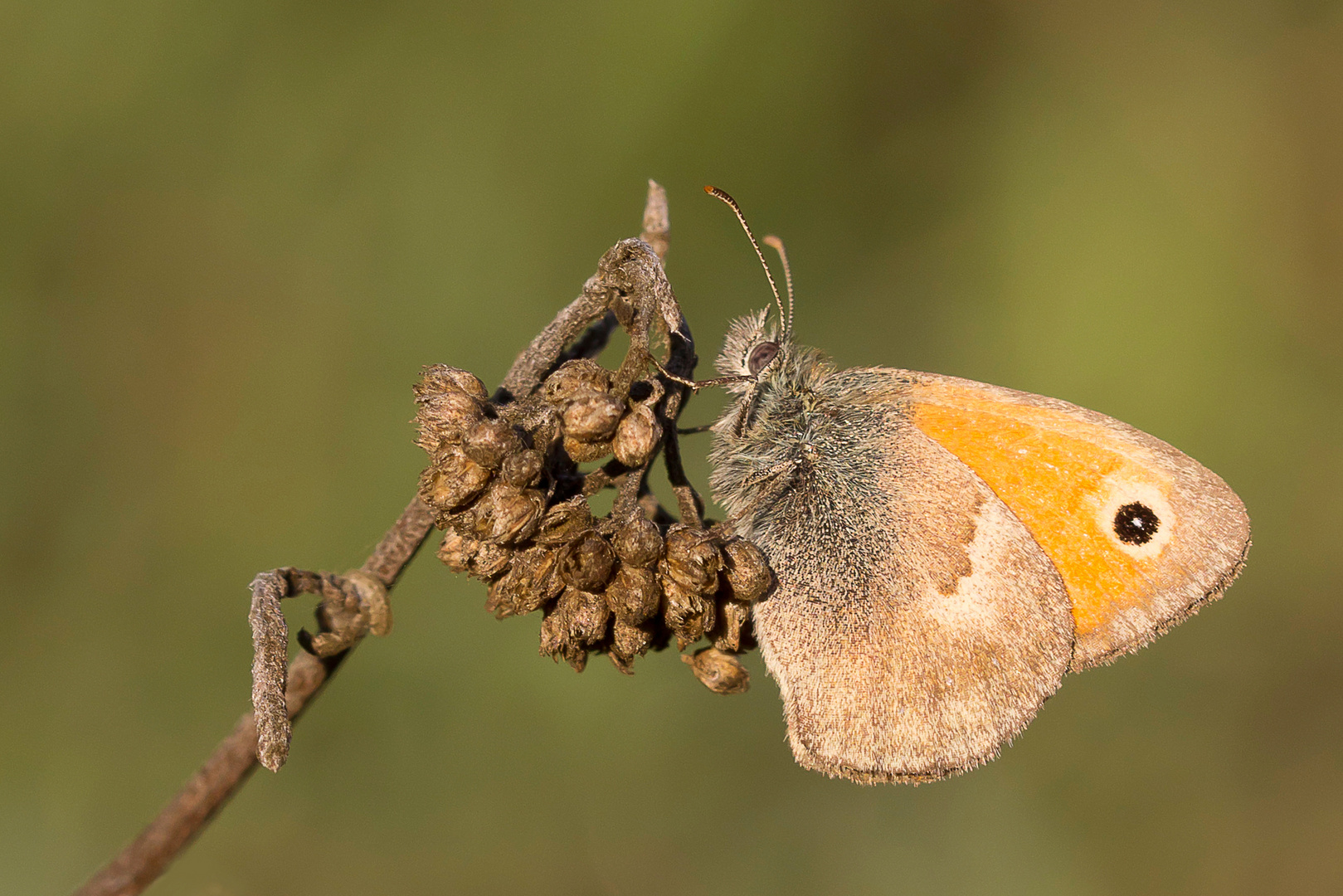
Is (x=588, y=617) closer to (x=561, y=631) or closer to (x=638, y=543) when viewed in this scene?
(x=561, y=631)

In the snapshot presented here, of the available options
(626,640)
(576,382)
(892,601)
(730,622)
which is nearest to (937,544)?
(892,601)

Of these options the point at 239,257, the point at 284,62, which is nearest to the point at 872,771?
the point at 239,257

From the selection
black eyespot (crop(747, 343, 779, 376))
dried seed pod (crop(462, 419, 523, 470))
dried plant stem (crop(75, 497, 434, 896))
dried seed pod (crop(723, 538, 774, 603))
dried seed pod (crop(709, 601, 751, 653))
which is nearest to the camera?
dried seed pod (crop(462, 419, 523, 470))

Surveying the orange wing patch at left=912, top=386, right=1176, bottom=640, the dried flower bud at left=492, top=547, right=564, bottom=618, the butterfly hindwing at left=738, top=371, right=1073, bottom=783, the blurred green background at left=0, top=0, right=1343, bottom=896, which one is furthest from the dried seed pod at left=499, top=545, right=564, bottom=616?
the blurred green background at left=0, top=0, right=1343, bottom=896

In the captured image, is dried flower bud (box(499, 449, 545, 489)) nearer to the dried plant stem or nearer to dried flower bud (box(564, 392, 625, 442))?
dried flower bud (box(564, 392, 625, 442))

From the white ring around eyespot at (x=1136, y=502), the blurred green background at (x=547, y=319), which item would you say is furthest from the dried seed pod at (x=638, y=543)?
the blurred green background at (x=547, y=319)

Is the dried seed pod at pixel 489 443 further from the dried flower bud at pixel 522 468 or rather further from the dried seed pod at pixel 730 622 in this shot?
the dried seed pod at pixel 730 622

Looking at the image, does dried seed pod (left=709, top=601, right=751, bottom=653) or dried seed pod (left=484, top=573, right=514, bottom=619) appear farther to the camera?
dried seed pod (left=709, top=601, right=751, bottom=653)

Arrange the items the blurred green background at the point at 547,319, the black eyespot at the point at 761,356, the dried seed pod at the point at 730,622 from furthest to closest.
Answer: the blurred green background at the point at 547,319 < the black eyespot at the point at 761,356 < the dried seed pod at the point at 730,622
